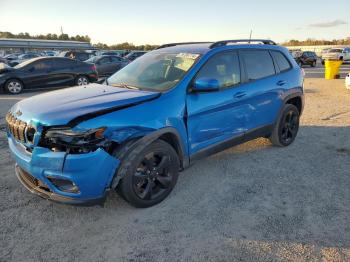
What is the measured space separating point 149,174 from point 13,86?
10.6 meters

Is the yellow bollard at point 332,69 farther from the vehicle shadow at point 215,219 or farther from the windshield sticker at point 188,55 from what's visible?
the windshield sticker at point 188,55

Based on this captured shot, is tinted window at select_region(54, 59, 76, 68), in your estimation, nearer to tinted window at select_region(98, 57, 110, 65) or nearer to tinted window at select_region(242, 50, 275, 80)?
tinted window at select_region(98, 57, 110, 65)

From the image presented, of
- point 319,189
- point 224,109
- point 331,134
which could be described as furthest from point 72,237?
point 331,134

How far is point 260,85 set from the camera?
4.60 meters

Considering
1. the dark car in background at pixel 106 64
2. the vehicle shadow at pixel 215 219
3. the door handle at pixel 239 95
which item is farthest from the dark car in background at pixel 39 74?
the door handle at pixel 239 95

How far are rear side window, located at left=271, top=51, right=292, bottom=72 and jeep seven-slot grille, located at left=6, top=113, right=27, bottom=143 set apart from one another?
3.99 meters

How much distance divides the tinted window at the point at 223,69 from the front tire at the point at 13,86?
10.3m

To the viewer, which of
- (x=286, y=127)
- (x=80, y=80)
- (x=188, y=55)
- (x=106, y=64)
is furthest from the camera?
(x=106, y=64)

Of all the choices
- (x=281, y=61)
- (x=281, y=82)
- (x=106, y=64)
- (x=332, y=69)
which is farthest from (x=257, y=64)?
(x=332, y=69)

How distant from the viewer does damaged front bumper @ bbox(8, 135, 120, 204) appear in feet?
9.08

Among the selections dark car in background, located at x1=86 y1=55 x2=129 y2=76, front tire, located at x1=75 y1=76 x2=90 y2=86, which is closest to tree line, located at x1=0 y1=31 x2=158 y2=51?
dark car in background, located at x1=86 y1=55 x2=129 y2=76

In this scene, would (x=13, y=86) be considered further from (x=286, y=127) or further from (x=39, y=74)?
(x=286, y=127)

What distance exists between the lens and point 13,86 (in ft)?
38.8

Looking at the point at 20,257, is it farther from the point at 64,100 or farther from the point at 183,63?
the point at 183,63
